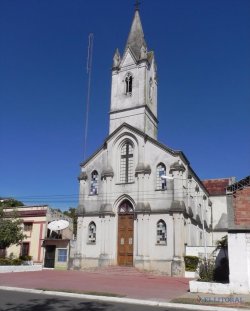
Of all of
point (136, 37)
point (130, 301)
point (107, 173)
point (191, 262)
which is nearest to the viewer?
point (130, 301)

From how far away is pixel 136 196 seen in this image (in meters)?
33.5

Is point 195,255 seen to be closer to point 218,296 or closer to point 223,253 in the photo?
point 223,253

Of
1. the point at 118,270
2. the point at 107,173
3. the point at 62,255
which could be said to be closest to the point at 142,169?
the point at 107,173

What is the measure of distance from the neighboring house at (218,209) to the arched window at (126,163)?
723 inches

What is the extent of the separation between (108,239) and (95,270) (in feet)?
9.62

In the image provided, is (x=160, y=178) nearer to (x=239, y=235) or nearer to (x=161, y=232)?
(x=161, y=232)

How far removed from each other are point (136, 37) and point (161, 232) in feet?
76.6

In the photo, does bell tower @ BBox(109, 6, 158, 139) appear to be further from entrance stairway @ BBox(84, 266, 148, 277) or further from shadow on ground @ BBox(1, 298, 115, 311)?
shadow on ground @ BBox(1, 298, 115, 311)

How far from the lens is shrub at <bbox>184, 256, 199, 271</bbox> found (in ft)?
95.9

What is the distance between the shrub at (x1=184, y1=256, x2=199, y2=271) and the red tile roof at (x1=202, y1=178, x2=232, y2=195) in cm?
2196

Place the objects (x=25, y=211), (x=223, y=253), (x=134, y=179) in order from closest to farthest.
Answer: (x=223, y=253) → (x=134, y=179) → (x=25, y=211)

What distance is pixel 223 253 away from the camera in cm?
2488

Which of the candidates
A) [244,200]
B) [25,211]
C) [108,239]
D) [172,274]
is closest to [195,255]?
[172,274]

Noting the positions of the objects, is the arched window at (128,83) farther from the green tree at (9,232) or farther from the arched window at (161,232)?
the green tree at (9,232)
